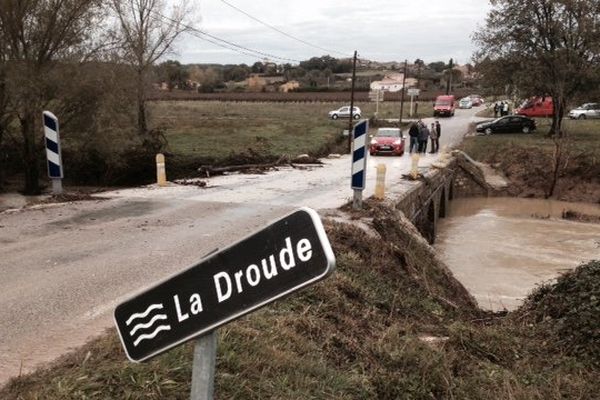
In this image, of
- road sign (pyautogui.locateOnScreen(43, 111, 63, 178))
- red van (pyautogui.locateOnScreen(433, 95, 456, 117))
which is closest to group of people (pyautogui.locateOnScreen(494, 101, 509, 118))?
red van (pyautogui.locateOnScreen(433, 95, 456, 117))

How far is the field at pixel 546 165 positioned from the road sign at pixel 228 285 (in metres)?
28.9

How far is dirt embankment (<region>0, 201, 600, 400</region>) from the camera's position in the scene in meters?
3.32

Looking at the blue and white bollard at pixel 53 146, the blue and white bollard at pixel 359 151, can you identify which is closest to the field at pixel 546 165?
the blue and white bollard at pixel 359 151

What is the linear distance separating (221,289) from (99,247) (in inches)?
242

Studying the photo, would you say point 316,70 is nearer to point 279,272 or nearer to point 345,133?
point 345,133

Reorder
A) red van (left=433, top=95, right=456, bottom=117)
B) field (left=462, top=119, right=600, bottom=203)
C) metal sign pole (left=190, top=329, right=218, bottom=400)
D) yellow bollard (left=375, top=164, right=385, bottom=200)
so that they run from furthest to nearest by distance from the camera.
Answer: red van (left=433, top=95, right=456, bottom=117) → field (left=462, top=119, right=600, bottom=203) → yellow bollard (left=375, top=164, right=385, bottom=200) → metal sign pole (left=190, top=329, right=218, bottom=400)

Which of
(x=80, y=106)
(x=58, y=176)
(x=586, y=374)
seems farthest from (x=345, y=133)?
(x=586, y=374)

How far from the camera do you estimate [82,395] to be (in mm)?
2982

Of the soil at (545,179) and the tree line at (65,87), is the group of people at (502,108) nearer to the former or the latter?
the soil at (545,179)

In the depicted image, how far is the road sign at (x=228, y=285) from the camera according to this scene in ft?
4.81

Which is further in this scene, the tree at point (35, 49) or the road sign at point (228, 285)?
the tree at point (35, 49)

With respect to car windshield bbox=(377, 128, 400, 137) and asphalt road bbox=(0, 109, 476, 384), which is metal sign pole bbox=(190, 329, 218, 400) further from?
car windshield bbox=(377, 128, 400, 137)

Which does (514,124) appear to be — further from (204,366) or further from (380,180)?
(204,366)

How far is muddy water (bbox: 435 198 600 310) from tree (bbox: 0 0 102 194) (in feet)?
37.0
